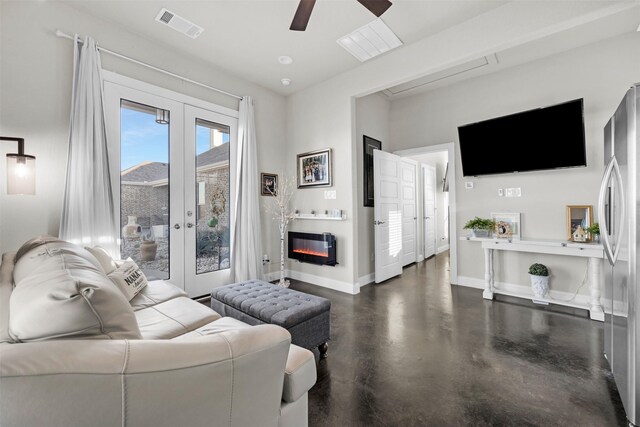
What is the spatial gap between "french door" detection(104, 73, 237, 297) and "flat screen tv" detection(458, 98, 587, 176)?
3.41 metres

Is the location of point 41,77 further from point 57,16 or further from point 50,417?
point 50,417

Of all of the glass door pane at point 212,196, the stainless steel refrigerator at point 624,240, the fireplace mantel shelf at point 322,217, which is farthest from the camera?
the fireplace mantel shelf at point 322,217

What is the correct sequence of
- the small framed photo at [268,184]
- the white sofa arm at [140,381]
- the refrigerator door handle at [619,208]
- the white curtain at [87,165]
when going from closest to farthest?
the white sofa arm at [140,381]
the refrigerator door handle at [619,208]
the white curtain at [87,165]
the small framed photo at [268,184]

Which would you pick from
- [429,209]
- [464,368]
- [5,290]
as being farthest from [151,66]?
[429,209]

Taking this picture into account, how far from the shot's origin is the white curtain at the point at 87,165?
8.19 feet

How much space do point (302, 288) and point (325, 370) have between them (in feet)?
6.91

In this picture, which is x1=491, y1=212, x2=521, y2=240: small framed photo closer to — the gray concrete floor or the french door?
the gray concrete floor

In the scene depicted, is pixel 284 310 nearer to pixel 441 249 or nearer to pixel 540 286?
pixel 540 286

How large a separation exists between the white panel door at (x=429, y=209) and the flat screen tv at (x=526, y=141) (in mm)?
2263

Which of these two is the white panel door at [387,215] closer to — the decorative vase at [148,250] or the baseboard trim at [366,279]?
the baseboard trim at [366,279]

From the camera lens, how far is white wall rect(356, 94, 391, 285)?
4.23 meters

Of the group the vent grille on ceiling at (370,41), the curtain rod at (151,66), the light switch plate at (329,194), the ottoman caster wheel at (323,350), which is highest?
the vent grille on ceiling at (370,41)

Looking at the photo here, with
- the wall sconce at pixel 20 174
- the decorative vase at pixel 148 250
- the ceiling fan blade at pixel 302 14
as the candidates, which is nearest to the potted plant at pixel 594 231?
the ceiling fan blade at pixel 302 14

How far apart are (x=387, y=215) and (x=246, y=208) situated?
2.20 meters
